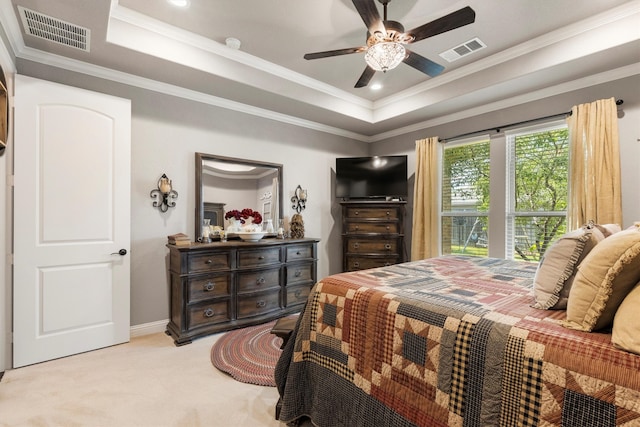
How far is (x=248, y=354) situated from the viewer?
8.68ft

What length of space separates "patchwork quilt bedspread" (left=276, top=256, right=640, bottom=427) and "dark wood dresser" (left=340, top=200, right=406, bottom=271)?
2158 mm

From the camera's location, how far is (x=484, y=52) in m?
3.07

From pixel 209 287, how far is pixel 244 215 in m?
0.99

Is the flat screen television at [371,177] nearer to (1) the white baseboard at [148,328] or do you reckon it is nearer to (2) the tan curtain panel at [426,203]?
(2) the tan curtain panel at [426,203]

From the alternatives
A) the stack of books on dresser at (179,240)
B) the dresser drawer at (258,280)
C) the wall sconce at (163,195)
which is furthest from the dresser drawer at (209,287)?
the wall sconce at (163,195)

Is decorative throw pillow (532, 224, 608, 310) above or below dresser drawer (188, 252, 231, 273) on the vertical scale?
above

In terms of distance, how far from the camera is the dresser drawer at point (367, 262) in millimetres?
4219

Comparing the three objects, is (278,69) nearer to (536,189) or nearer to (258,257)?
(258,257)

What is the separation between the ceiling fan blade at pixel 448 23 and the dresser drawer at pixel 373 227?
2542 millimetres

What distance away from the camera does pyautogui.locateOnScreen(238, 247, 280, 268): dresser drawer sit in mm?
3260

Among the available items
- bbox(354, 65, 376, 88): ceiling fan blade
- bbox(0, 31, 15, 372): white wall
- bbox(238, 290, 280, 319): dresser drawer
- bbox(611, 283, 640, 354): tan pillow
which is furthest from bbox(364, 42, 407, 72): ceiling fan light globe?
bbox(0, 31, 15, 372): white wall

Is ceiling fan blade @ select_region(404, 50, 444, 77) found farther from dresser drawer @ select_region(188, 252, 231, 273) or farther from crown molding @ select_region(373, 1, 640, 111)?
dresser drawer @ select_region(188, 252, 231, 273)

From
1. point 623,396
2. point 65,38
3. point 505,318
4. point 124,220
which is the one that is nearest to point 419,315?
point 505,318

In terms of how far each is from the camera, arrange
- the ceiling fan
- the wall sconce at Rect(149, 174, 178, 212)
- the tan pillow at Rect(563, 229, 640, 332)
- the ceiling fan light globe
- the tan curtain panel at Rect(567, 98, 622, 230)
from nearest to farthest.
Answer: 1. the tan pillow at Rect(563, 229, 640, 332)
2. the ceiling fan
3. the ceiling fan light globe
4. the tan curtain panel at Rect(567, 98, 622, 230)
5. the wall sconce at Rect(149, 174, 178, 212)
